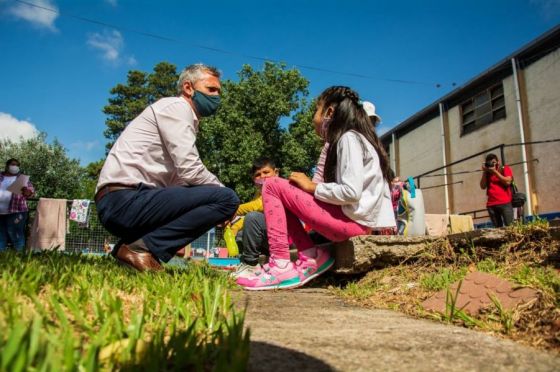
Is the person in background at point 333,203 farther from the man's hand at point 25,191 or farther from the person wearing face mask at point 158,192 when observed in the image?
the man's hand at point 25,191

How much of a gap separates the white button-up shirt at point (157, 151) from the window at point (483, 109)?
14774mm

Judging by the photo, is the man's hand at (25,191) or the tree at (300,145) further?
the tree at (300,145)

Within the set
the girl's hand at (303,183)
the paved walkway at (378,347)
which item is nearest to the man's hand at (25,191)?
the girl's hand at (303,183)

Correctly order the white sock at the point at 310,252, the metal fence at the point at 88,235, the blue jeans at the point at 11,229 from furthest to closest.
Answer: the metal fence at the point at 88,235 < the blue jeans at the point at 11,229 < the white sock at the point at 310,252

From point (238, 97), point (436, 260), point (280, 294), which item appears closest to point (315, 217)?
point (280, 294)

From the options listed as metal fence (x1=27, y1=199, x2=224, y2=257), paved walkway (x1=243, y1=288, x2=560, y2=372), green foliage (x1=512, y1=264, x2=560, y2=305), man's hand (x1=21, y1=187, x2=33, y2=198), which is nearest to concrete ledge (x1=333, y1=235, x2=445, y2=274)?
green foliage (x1=512, y1=264, x2=560, y2=305)

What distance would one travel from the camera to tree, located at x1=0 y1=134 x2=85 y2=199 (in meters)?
25.7

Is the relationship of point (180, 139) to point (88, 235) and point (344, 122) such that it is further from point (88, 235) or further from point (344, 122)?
point (88, 235)

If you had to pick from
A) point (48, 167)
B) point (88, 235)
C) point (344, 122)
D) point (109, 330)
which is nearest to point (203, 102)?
point (344, 122)

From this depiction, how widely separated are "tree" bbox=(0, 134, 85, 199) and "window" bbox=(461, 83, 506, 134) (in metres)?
23.7

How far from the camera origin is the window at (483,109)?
1466cm

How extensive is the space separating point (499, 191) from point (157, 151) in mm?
5965

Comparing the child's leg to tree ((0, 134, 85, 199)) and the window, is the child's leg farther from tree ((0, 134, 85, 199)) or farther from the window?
tree ((0, 134, 85, 199))

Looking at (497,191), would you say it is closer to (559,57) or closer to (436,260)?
(436,260)
